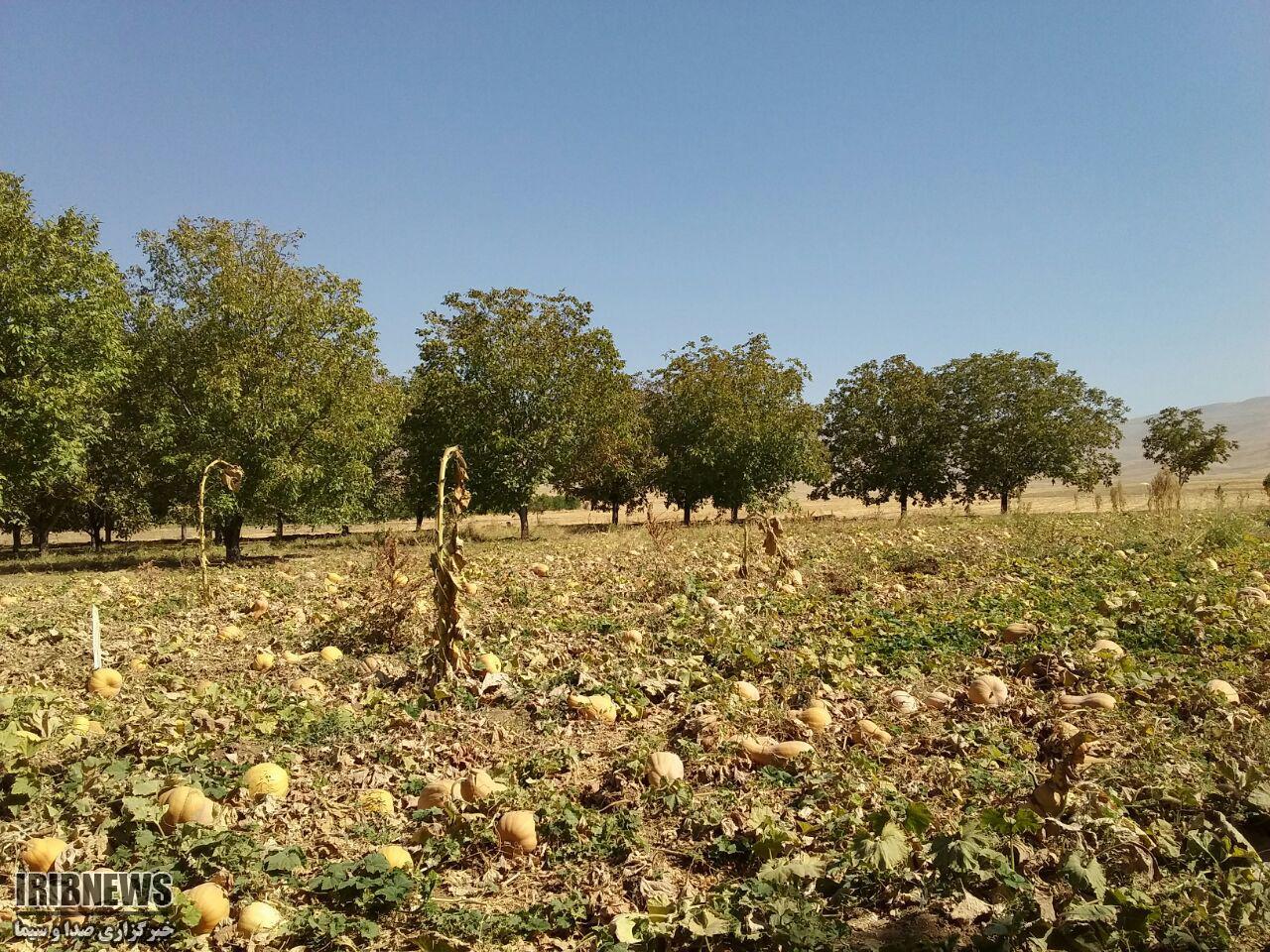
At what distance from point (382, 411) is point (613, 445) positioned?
11.4 metres

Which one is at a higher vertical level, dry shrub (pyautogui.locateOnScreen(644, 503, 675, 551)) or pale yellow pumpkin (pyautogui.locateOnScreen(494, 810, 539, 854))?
dry shrub (pyautogui.locateOnScreen(644, 503, 675, 551))

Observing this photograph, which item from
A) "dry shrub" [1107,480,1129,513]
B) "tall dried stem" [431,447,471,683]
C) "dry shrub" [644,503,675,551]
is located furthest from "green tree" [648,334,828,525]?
"tall dried stem" [431,447,471,683]

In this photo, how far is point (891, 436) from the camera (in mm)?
43562

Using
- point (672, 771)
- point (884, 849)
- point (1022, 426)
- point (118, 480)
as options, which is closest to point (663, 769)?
point (672, 771)

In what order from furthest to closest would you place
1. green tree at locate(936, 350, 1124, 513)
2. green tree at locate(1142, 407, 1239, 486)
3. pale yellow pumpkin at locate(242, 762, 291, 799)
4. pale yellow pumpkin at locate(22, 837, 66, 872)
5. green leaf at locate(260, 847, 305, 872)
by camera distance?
green tree at locate(1142, 407, 1239, 486)
green tree at locate(936, 350, 1124, 513)
pale yellow pumpkin at locate(242, 762, 291, 799)
green leaf at locate(260, 847, 305, 872)
pale yellow pumpkin at locate(22, 837, 66, 872)

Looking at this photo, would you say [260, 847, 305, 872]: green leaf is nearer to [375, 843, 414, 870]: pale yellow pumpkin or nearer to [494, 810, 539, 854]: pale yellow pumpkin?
[375, 843, 414, 870]: pale yellow pumpkin

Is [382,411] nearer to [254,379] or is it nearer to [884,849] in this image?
[254,379]

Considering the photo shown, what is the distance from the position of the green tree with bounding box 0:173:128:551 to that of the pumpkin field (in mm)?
12310

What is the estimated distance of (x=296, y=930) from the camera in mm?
3428

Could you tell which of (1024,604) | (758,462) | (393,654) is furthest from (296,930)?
(758,462)

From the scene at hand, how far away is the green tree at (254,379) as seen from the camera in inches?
818

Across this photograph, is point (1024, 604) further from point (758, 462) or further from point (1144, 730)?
point (758, 462)

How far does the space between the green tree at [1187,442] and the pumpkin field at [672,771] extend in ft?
151

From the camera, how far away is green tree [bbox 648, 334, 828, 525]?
3600 cm
